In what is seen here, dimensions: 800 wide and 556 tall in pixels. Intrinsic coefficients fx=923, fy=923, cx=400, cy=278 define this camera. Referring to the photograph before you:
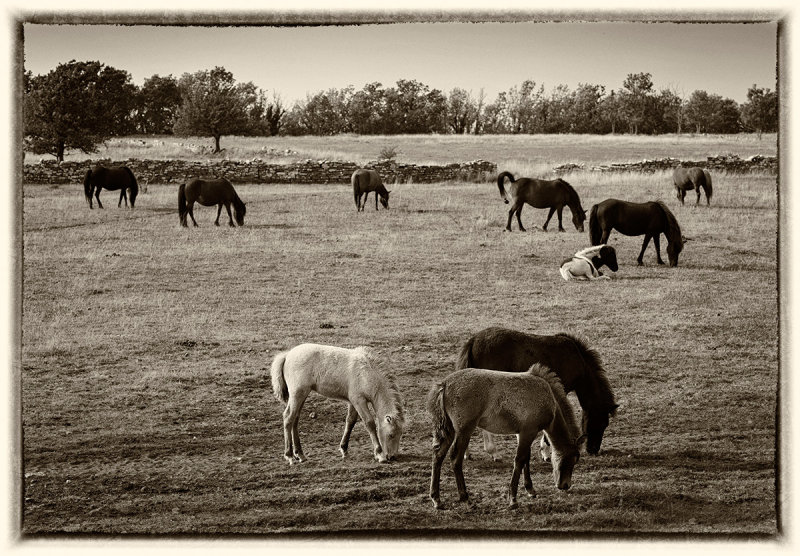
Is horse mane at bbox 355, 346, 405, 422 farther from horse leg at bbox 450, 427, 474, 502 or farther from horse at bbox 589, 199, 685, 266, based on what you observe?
horse at bbox 589, 199, 685, 266

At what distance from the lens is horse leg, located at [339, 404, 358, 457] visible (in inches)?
207

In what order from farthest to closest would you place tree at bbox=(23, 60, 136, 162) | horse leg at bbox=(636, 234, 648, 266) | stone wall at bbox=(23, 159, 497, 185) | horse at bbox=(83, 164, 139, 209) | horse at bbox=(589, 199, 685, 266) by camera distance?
horse leg at bbox=(636, 234, 648, 266) → horse at bbox=(589, 199, 685, 266) → stone wall at bbox=(23, 159, 497, 185) → horse at bbox=(83, 164, 139, 209) → tree at bbox=(23, 60, 136, 162)

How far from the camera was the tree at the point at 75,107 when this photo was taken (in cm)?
547

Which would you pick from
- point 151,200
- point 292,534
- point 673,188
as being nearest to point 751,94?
point 673,188

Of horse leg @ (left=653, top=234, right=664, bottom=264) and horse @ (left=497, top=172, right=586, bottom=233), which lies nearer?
horse leg @ (left=653, top=234, right=664, bottom=264)

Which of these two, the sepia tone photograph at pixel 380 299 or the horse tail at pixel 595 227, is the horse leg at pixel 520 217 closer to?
the horse tail at pixel 595 227

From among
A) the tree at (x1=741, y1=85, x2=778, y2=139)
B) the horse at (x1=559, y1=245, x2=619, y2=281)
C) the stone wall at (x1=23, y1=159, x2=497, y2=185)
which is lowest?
the horse at (x1=559, y1=245, x2=619, y2=281)

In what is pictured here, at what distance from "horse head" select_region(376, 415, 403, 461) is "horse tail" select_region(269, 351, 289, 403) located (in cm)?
60

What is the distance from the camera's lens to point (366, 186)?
21.8 ft

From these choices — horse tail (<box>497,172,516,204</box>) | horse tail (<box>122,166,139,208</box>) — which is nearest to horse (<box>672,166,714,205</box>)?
horse tail (<box>497,172,516,204</box>)

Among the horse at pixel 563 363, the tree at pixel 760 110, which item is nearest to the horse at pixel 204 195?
the horse at pixel 563 363

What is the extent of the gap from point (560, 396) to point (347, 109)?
235 centimetres

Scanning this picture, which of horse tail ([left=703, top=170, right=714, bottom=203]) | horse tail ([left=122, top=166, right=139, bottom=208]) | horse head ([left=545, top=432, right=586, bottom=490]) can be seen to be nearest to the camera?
horse head ([left=545, top=432, right=586, bottom=490])

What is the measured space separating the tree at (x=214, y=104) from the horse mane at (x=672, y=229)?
315 centimetres
